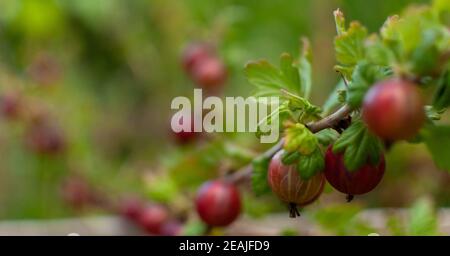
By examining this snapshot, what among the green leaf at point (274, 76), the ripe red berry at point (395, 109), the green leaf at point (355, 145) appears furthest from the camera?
the green leaf at point (274, 76)

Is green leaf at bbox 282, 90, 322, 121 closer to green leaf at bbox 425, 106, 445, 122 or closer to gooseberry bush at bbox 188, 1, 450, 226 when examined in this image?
gooseberry bush at bbox 188, 1, 450, 226

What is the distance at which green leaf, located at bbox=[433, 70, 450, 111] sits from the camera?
25.3 inches

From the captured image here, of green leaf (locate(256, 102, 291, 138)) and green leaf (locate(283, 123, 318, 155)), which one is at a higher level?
green leaf (locate(256, 102, 291, 138))

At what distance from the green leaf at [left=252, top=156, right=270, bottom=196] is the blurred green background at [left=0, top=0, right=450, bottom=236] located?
964 millimetres

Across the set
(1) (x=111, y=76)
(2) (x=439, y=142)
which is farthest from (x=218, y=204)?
(1) (x=111, y=76)

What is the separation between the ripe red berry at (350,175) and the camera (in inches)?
27.7

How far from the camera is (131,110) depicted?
2430 mm

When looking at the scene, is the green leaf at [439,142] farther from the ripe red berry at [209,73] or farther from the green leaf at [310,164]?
the ripe red berry at [209,73]

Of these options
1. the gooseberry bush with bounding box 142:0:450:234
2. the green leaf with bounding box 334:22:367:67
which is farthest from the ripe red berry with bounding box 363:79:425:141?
the green leaf with bounding box 334:22:367:67

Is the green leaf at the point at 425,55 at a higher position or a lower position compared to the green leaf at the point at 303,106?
lower

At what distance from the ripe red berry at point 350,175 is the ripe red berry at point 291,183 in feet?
0.07

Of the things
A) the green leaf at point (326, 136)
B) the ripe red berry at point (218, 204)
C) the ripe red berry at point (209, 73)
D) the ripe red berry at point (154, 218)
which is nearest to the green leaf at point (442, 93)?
the green leaf at point (326, 136)
